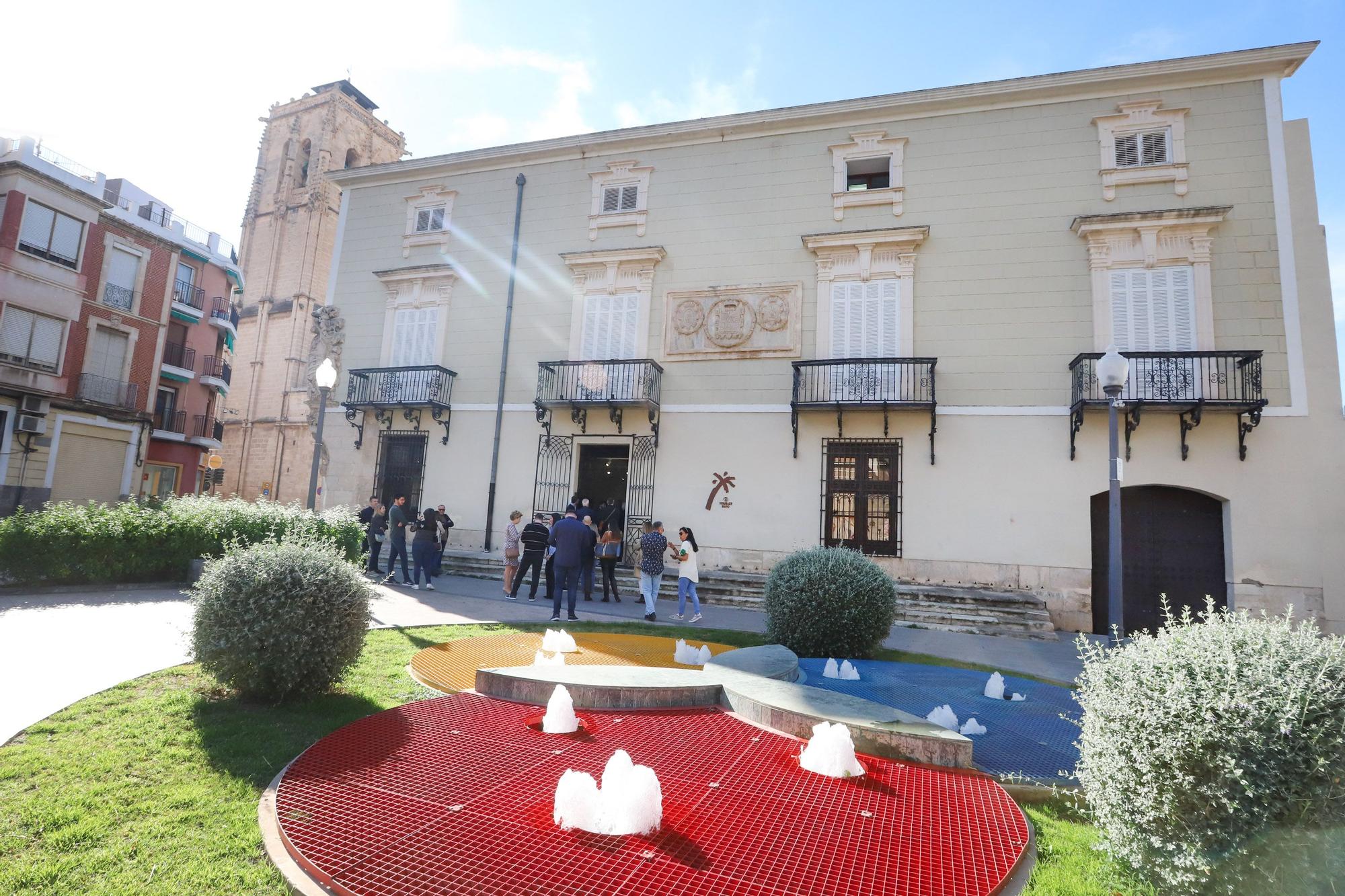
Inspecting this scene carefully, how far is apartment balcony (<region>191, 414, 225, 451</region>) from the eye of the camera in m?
29.0

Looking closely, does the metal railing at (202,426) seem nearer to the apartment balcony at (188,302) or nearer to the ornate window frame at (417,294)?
the apartment balcony at (188,302)

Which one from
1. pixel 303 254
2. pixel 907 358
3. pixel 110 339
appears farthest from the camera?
pixel 303 254

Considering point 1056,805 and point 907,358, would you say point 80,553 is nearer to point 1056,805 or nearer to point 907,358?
point 1056,805

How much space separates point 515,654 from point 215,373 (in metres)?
30.0

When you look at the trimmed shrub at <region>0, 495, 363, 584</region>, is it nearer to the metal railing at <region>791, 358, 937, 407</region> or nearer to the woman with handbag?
the woman with handbag

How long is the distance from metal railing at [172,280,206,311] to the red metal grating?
31.3 m

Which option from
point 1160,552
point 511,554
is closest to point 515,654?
point 511,554

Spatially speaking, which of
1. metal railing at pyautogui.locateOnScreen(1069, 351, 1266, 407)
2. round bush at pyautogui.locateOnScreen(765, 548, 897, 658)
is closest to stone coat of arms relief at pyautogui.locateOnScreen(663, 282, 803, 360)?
metal railing at pyautogui.locateOnScreen(1069, 351, 1266, 407)

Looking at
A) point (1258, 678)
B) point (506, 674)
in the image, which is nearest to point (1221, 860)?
point (1258, 678)

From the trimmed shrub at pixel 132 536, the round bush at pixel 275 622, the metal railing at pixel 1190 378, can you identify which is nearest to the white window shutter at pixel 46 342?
the trimmed shrub at pixel 132 536

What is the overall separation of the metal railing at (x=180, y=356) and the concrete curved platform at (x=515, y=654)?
28019 mm

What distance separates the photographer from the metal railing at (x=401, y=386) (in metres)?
17.5

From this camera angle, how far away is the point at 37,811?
10.4 ft

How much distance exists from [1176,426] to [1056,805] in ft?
37.9
